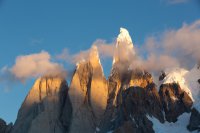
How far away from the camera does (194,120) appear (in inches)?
7544

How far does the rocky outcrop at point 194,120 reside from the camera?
19112 cm

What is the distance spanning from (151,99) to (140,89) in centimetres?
393

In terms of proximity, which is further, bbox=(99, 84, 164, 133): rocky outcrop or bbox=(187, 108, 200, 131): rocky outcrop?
bbox=(187, 108, 200, 131): rocky outcrop

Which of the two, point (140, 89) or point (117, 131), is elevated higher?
point (140, 89)

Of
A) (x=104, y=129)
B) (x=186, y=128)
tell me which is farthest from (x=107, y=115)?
(x=186, y=128)

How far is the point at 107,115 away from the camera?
19962 cm

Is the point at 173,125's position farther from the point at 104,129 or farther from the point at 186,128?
the point at 104,129

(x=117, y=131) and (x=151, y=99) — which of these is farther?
(x=151, y=99)

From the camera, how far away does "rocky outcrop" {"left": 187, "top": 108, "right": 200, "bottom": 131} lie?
191125 millimetres

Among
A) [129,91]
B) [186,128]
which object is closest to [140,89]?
[129,91]

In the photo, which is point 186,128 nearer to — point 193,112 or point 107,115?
point 193,112

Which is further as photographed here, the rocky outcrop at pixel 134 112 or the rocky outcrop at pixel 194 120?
the rocky outcrop at pixel 194 120

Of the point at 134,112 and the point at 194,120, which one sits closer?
the point at 194,120

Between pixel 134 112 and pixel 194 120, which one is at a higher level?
pixel 134 112
